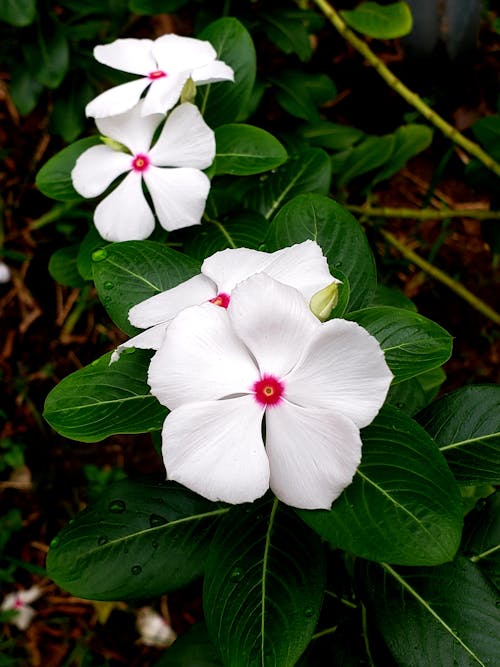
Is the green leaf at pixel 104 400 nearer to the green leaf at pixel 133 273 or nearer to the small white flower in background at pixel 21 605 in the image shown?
the green leaf at pixel 133 273

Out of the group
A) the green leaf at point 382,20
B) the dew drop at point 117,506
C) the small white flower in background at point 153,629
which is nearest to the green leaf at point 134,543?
the dew drop at point 117,506

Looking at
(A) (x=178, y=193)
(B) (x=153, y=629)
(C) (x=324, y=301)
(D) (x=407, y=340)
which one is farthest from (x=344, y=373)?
(B) (x=153, y=629)

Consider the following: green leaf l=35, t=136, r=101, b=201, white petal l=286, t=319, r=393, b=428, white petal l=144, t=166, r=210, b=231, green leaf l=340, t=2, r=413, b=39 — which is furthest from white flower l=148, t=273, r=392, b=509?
green leaf l=340, t=2, r=413, b=39

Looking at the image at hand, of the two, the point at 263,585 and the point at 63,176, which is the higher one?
the point at 63,176

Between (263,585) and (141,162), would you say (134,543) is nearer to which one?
(263,585)

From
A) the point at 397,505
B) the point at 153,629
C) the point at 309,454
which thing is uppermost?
the point at 309,454

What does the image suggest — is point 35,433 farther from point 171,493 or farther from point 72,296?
point 171,493
